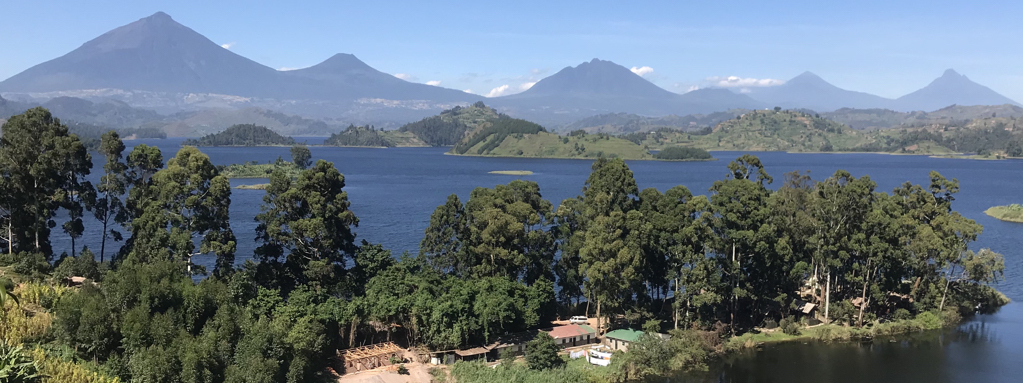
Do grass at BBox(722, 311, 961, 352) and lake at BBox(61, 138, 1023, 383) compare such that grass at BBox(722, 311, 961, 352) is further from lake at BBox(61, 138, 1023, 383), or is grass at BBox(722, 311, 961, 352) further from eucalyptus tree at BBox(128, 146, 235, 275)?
eucalyptus tree at BBox(128, 146, 235, 275)

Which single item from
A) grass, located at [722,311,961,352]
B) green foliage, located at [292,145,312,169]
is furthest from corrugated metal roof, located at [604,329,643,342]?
green foliage, located at [292,145,312,169]

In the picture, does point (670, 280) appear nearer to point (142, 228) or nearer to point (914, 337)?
point (914, 337)

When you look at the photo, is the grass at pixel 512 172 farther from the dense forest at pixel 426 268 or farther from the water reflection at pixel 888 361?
the water reflection at pixel 888 361

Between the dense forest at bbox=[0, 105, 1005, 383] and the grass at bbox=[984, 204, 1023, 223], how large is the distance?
46058 mm

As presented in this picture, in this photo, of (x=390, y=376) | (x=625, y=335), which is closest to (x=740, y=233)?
(x=625, y=335)

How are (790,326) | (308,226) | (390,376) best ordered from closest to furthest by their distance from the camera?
(390,376) < (308,226) < (790,326)

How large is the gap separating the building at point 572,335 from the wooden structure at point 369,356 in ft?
20.8

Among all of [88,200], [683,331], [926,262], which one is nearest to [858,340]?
[926,262]

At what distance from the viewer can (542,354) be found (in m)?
26.0

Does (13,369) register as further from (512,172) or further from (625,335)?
(512,172)

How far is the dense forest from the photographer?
2167cm

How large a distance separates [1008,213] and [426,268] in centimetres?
A: 7127

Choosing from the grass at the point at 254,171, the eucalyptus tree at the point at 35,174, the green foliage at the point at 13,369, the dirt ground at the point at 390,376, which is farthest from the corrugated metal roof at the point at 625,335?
the grass at the point at 254,171

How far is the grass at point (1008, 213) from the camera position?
7356 cm
